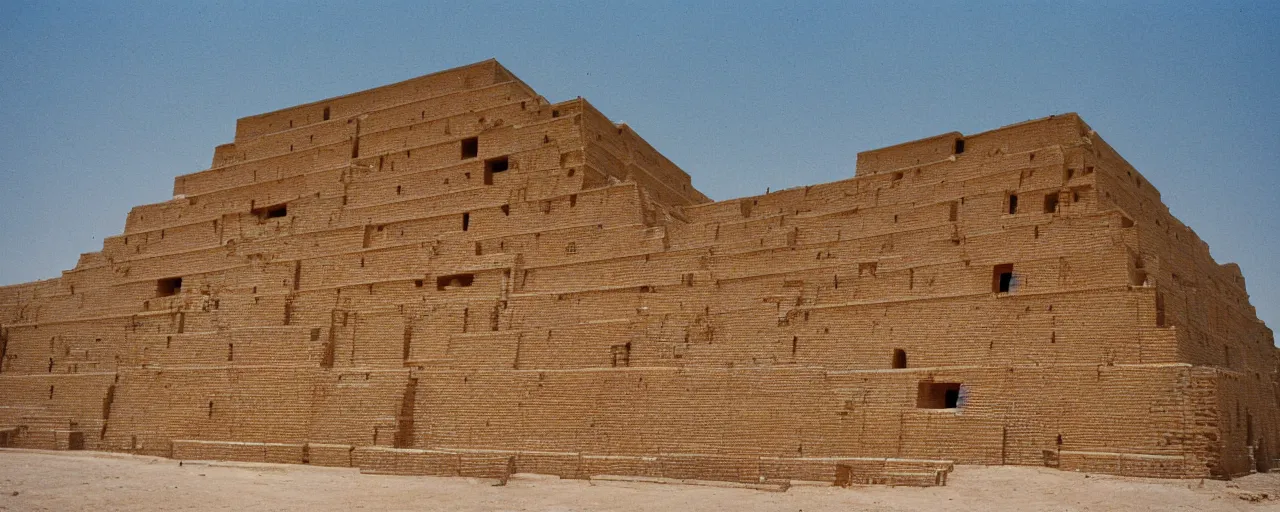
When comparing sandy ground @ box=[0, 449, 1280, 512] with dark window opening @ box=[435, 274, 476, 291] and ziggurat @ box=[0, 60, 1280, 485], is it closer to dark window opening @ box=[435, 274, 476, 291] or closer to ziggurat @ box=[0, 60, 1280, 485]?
ziggurat @ box=[0, 60, 1280, 485]

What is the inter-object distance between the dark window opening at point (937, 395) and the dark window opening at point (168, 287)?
59.6 ft

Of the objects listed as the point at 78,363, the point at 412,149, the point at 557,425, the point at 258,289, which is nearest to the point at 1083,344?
the point at 557,425

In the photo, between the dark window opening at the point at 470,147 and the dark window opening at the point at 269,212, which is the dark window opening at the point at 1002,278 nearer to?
the dark window opening at the point at 470,147

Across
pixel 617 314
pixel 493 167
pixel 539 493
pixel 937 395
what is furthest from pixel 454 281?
pixel 937 395

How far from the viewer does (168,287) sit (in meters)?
28.4

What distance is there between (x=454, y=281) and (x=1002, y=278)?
11.0 m

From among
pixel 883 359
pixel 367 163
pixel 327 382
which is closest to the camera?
pixel 883 359

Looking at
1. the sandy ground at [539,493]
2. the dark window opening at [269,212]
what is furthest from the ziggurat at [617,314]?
the sandy ground at [539,493]

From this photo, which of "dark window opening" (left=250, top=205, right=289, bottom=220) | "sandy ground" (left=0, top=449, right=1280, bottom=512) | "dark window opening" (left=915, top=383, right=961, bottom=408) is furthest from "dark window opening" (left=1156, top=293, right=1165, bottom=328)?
"dark window opening" (left=250, top=205, right=289, bottom=220)

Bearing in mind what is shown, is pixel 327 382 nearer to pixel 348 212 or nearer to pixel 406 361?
pixel 406 361

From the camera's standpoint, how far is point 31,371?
28375mm

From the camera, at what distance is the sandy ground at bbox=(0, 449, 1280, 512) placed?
14945mm

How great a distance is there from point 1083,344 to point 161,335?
62.1 ft

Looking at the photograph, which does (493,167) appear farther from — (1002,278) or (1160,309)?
(1160,309)
